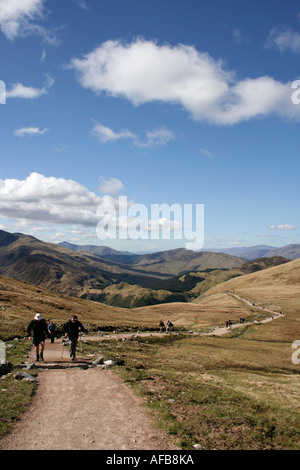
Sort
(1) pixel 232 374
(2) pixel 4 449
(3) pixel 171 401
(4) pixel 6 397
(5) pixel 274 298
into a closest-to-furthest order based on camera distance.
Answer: (2) pixel 4 449
(4) pixel 6 397
(3) pixel 171 401
(1) pixel 232 374
(5) pixel 274 298

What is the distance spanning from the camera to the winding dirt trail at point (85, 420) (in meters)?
10.4

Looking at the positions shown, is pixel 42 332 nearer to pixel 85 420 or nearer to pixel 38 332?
pixel 38 332

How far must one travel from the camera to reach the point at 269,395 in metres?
20.0

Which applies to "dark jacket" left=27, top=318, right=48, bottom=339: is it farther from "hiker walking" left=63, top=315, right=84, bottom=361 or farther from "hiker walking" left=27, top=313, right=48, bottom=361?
"hiker walking" left=63, top=315, right=84, bottom=361

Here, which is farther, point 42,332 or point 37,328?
point 42,332

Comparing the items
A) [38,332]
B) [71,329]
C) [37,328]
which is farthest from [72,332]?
[37,328]

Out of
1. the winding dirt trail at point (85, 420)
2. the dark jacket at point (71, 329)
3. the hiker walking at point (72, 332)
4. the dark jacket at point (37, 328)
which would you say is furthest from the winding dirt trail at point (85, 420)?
the dark jacket at point (71, 329)

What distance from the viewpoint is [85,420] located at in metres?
12.4

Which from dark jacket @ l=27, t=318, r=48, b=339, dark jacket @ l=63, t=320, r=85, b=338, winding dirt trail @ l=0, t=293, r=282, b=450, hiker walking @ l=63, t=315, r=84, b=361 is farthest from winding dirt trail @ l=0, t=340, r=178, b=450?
dark jacket @ l=63, t=320, r=85, b=338

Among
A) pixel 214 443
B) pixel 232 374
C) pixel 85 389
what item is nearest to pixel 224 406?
pixel 214 443
